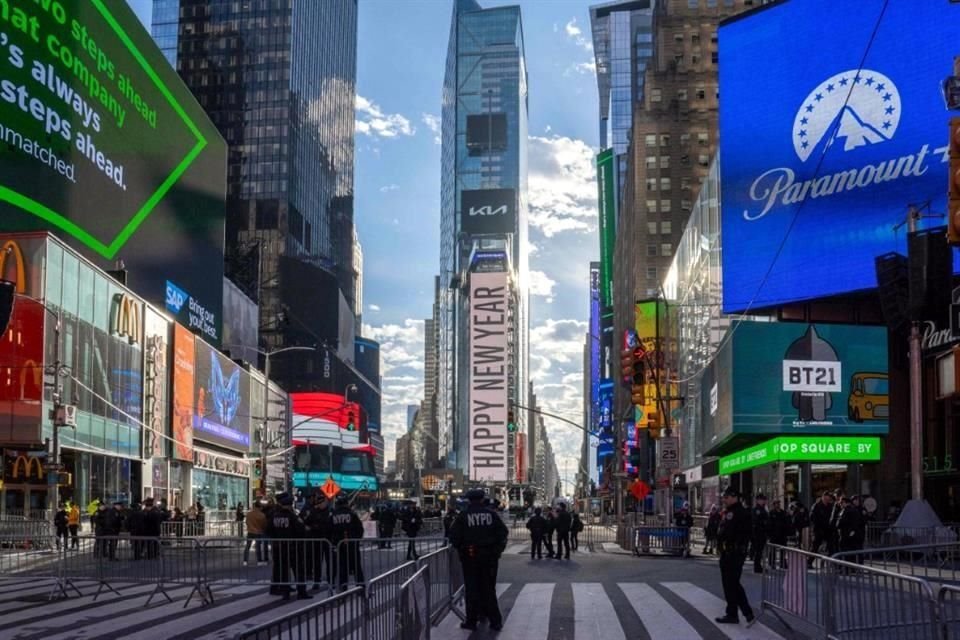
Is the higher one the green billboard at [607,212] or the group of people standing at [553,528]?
the green billboard at [607,212]

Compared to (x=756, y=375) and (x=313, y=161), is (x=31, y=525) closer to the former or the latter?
(x=756, y=375)

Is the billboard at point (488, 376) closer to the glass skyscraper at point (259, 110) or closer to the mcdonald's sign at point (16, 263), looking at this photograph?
the mcdonald's sign at point (16, 263)

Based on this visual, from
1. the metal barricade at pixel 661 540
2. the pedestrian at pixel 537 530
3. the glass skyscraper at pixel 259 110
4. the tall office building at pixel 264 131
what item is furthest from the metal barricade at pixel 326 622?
the glass skyscraper at pixel 259 110

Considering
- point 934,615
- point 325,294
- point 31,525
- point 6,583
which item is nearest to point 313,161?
point 325,294

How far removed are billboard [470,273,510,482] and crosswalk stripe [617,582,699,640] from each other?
184 ft

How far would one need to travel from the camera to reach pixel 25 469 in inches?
1731

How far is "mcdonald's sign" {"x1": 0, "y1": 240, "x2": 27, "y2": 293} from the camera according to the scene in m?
43.7

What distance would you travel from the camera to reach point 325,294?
529 feet

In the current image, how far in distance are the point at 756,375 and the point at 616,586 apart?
1220 inches

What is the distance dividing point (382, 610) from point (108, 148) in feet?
191

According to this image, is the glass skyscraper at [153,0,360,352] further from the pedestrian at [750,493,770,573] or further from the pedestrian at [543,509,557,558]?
the pedestrian at [750,493,770,573]

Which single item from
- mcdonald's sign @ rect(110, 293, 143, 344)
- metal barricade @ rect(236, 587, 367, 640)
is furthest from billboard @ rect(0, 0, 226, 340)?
metal barricade @ rect(236, 587, 367, 640)

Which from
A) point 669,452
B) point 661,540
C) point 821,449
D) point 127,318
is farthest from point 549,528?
point 127,318

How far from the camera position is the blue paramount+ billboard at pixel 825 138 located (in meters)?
50.4
